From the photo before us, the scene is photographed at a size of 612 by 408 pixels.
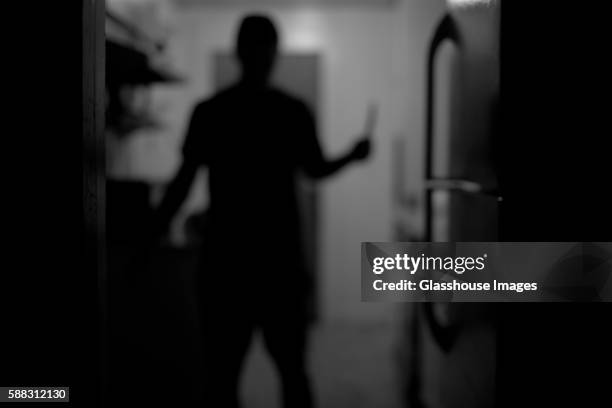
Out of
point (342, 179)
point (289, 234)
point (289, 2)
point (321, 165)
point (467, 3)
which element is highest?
point (289, 2)

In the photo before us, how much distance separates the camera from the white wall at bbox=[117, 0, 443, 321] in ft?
14.0

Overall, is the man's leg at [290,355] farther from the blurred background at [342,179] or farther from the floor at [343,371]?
the floor at [343,371]

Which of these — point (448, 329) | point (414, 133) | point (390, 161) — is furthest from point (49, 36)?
point (390, 161)

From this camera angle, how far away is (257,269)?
157 cm

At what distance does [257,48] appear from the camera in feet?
5.30

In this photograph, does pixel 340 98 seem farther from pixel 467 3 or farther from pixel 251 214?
pixel 467 3

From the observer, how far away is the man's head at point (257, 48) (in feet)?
5.21

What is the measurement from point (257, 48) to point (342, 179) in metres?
2.74

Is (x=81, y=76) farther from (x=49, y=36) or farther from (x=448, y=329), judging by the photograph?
(x=448, y=329)

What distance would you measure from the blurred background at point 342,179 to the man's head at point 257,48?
0.28m

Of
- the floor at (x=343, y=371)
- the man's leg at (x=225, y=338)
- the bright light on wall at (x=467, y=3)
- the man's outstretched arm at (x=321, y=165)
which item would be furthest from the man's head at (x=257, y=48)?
the floor at (x=343, y=371)

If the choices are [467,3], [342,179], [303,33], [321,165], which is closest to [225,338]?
[321,165]

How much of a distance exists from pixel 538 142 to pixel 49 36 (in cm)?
77

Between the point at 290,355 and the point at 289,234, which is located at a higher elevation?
the point at 289,234
